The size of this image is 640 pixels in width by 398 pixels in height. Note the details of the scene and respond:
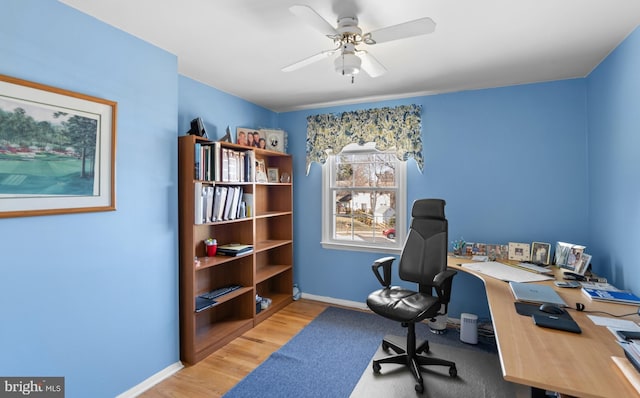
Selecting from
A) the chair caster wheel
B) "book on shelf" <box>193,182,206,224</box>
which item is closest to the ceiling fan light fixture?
"book on shelf" <box>193,182,206,224</box>

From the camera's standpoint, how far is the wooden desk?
1026 millimetres

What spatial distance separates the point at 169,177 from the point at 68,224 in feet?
2.43

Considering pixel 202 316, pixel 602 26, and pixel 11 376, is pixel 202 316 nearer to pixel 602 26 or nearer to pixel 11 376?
pixel 11 376

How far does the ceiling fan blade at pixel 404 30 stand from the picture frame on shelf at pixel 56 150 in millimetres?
1660

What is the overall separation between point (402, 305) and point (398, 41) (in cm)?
185

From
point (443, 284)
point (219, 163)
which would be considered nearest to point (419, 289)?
point (443, 284)

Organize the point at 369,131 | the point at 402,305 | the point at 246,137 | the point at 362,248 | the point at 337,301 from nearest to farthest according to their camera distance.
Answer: the point at 402,305
the point at 246,137
the point at 369,131
the point at 362,248
the point at 337,301

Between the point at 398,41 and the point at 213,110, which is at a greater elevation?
the point at 398,41

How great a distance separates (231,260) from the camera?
297 cm

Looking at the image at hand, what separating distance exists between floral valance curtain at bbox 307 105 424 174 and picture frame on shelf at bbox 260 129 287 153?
323 millimetres

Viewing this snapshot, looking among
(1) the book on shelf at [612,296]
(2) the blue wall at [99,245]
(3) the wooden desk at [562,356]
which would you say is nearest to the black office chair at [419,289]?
(3) the wooden desk at [562,356]

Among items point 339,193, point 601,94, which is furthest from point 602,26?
point 339,193

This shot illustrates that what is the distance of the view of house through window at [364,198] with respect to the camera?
3527mm

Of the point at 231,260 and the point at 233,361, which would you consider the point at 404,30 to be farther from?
the point at 233,361
